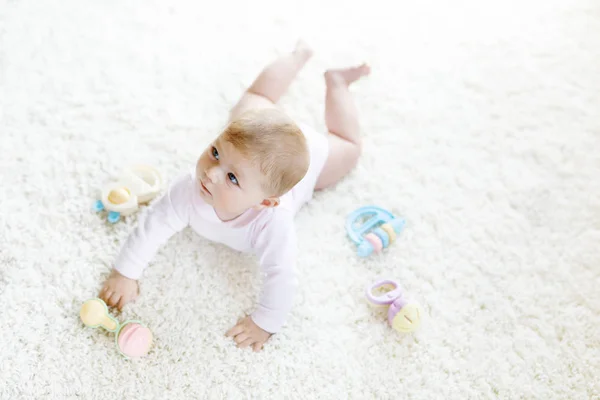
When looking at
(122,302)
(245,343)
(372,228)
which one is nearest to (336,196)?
(372,228)

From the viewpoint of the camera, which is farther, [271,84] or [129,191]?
[271,84]

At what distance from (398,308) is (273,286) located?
0.23 m

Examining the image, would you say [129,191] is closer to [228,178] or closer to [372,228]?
[228,178]

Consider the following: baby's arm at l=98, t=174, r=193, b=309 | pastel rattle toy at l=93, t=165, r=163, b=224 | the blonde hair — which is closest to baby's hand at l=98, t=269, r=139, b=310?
baby's arm at l=98, t=174, r=193, b=309

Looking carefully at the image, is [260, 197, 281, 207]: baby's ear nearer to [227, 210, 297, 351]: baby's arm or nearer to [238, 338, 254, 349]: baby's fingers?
[227, 210, 297, 351]: baby's arm

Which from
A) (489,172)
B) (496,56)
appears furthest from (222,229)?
(496,56)

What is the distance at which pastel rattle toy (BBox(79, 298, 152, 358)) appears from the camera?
1033mm

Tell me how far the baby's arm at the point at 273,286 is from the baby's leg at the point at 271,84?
12.4 inches

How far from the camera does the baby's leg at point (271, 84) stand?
1.30 meters

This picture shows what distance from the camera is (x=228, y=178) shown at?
37.2 inches

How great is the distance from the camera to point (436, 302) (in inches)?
46.2

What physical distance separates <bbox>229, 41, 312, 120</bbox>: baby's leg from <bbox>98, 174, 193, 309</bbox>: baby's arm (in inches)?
10.0

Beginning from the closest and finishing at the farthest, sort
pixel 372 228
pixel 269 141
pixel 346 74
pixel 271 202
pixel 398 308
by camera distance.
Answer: pixel 269 141 < pixel 271 202 < pixel 398 308 < pixel 372 228 < pixel 346 74

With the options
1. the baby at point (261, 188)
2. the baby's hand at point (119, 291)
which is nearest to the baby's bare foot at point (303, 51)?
the baby at point (261, 188)
